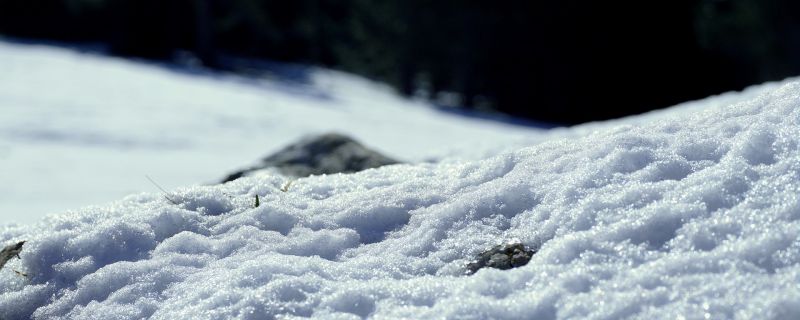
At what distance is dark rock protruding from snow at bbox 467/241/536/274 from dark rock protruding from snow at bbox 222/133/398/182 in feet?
9.46

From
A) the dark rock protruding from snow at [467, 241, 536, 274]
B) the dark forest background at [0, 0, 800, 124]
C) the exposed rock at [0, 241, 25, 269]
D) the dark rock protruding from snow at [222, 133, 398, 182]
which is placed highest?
the dark forest background at [0, 0, 800, 124]

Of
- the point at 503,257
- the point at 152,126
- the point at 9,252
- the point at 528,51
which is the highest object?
the point at 528,51

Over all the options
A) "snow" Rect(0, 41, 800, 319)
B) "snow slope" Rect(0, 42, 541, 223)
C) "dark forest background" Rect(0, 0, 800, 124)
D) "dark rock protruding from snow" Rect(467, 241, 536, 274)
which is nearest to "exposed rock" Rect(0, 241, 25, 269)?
"snow" Rect(0, 41, 800, 319)

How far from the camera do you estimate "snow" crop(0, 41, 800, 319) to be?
278 cm

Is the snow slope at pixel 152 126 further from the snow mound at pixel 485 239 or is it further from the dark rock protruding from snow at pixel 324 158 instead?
the snow mound at pixel 485 239

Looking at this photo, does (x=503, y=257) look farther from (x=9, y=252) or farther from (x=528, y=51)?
(x=528, y=51)

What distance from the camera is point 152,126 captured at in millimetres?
12836

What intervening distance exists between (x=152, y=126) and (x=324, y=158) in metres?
7.09

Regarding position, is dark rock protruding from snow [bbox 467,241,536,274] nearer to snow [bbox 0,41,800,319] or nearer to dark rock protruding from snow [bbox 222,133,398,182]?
snow [bbox 0,41,800,319]

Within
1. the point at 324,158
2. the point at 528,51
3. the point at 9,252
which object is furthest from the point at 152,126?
the point at 528,51

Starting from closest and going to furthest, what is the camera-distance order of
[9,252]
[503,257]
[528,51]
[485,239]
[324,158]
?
[503,257] < [485,239] < [9,252] < [324,158] < [528,51]

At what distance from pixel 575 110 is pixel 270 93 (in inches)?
369

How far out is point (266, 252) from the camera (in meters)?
3.41

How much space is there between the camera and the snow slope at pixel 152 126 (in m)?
9.38
